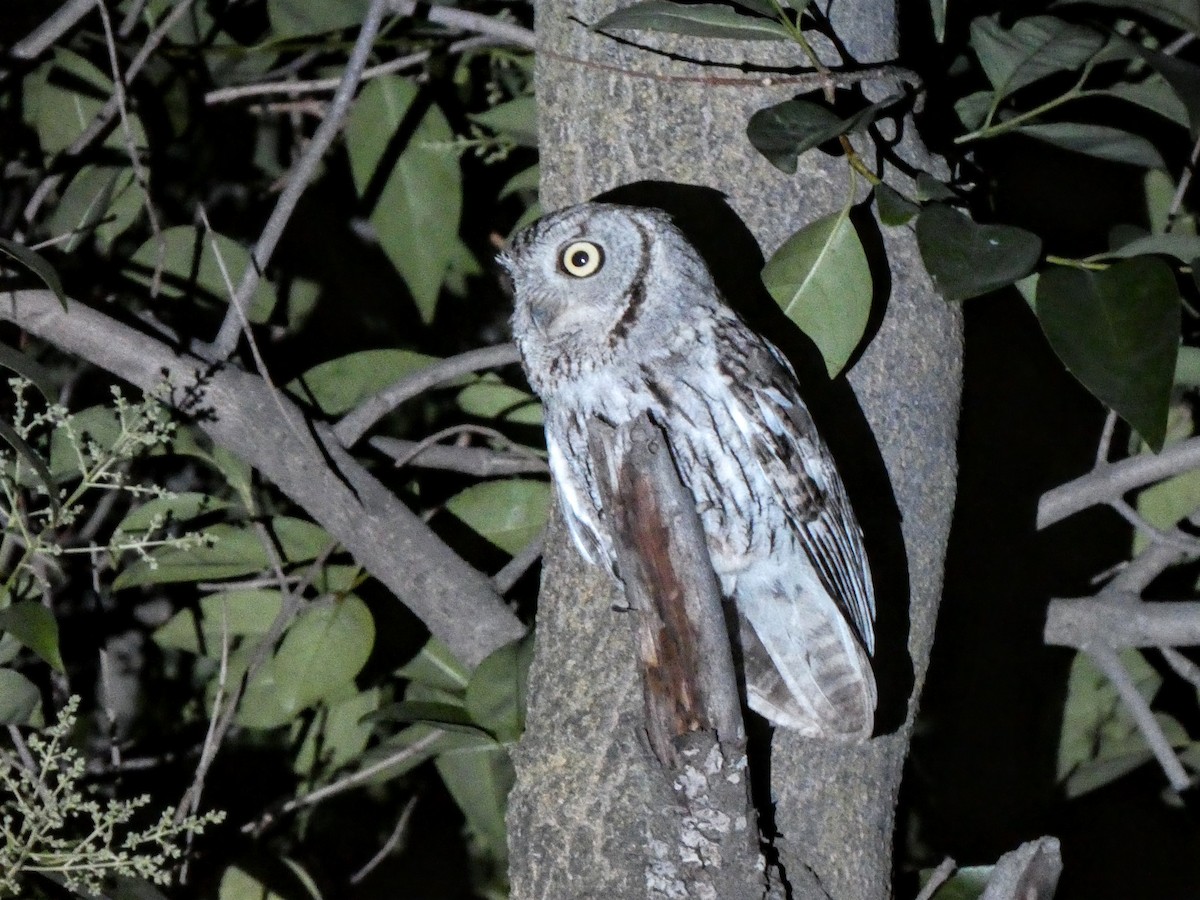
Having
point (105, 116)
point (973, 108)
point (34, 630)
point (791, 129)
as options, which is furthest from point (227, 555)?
point (973, 108)

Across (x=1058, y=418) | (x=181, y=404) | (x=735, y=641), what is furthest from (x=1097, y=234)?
(x=181, y=404)

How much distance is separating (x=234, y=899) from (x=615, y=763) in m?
0.74

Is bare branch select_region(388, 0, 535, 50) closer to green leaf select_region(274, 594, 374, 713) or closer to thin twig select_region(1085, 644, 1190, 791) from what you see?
green leaf select_region(274, 594, 374, 713)

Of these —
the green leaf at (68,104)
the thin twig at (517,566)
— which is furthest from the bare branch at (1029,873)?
the green leaf at (68,104)

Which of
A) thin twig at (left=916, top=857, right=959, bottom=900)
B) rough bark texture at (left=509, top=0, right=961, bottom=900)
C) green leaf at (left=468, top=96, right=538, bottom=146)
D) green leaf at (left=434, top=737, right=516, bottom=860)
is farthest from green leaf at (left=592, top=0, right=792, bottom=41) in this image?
green leaf at (left=434, top=737, right=516, bottom=860)

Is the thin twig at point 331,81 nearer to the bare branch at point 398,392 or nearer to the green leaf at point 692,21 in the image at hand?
the bare branch at point 398,392

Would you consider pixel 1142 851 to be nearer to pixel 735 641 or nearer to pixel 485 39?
pixel 735 641

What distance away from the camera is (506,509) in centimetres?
191

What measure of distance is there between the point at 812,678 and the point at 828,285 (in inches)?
18.6

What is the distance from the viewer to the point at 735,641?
A: 64.5 inches

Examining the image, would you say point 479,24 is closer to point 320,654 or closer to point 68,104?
point 68,104

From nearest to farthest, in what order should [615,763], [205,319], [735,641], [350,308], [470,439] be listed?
[615,763] < [735,641] < [205,319] < [470,439] < [350,308]

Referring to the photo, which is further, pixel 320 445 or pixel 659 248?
pixel 320 445

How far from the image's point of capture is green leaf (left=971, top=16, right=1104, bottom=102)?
154 cm
